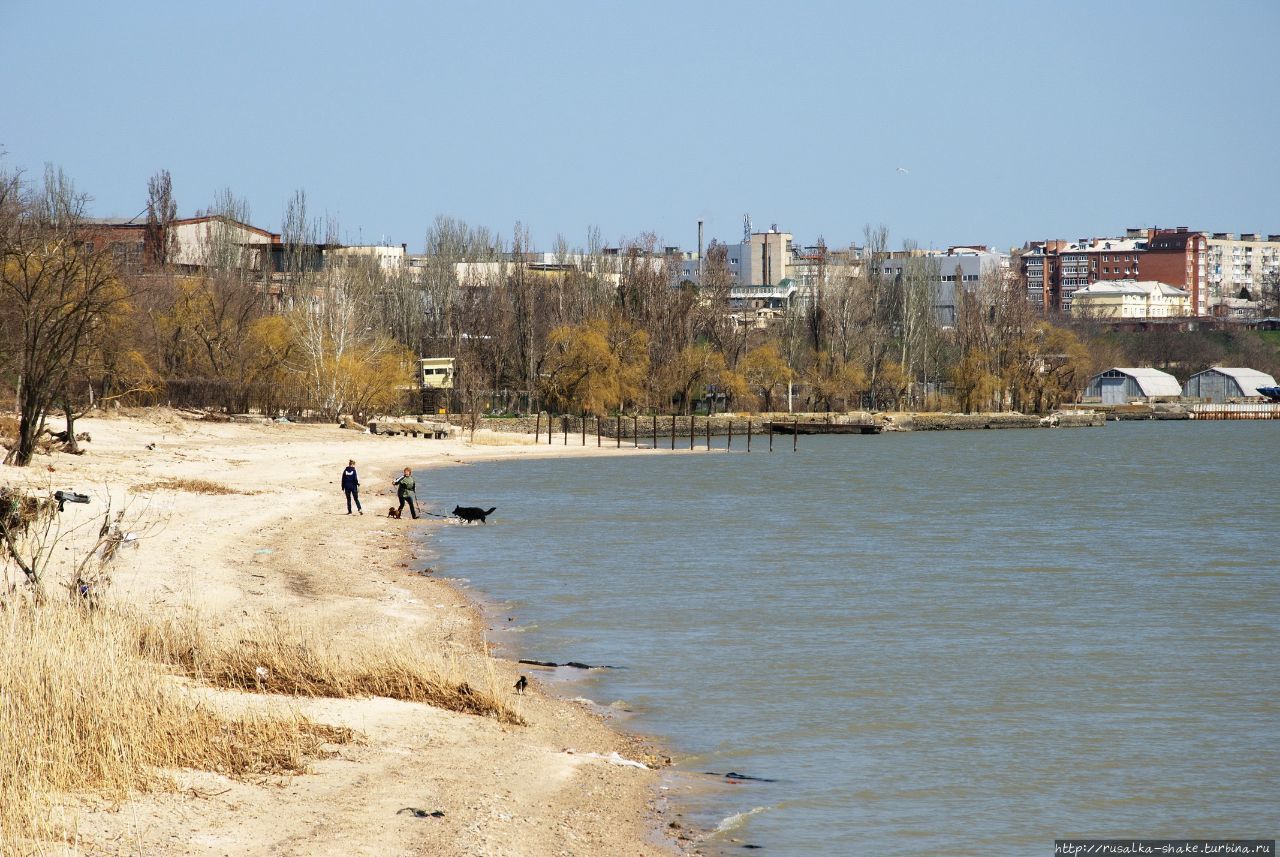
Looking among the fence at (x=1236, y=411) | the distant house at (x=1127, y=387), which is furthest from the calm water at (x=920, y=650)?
the fence at (x=1236, y=411)

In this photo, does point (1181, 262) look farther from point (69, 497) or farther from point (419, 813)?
point (419, 813)

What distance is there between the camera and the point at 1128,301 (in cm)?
17488

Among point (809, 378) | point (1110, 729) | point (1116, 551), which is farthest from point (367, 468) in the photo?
point (809, 378)

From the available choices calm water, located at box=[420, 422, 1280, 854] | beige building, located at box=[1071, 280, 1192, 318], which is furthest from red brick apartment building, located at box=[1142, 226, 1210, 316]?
calm water, located at box=[420, 422, 1280, 854]

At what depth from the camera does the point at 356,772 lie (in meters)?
10.1

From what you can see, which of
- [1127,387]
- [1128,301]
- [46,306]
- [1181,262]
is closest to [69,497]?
[46,306]

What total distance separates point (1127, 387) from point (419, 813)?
137 meters

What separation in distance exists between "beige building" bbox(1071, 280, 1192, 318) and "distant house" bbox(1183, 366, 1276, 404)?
25.3m

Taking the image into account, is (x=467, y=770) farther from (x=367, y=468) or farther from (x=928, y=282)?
(x=928, y=282)

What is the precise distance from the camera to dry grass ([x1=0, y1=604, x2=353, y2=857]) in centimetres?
857

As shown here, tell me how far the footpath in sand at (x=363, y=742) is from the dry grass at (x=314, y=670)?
0.21 meters

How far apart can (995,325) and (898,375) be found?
11.4 metres

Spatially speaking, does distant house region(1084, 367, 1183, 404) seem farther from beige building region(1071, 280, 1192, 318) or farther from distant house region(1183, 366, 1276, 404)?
beige building region(1071, 280, 1192, 318)

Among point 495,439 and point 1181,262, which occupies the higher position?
point 1181,262
